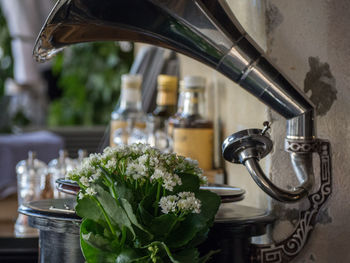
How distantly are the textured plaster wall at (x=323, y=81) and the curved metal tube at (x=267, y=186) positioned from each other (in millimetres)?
80

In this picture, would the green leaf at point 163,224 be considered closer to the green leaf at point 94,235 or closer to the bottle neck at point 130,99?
the green leaf at point 94,235

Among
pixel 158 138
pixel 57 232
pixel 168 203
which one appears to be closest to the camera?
pixel 168 203

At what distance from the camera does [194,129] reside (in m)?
0.98

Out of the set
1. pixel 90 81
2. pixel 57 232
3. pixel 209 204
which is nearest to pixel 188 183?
pixel 209 204

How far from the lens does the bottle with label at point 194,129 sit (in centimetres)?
96

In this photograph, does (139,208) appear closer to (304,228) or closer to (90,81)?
(304,228)

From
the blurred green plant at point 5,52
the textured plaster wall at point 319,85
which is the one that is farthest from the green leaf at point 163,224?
the blurred green plant at point 5,52

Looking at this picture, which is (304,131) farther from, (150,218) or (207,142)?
(207,142)

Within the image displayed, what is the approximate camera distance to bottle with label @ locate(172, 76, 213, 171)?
964 millimetres

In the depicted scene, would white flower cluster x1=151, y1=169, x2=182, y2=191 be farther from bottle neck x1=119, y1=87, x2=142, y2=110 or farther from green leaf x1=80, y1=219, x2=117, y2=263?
bottle neck x1=119, y1=87, x2=142, y2=110

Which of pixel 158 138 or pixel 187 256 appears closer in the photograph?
pixel 187 256

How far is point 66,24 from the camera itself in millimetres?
663

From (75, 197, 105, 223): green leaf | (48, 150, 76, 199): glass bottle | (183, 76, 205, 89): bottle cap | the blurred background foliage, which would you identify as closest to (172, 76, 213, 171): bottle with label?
(183, 76, 205, 89): bottle cap

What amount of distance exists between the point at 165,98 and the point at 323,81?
25.5 inches
